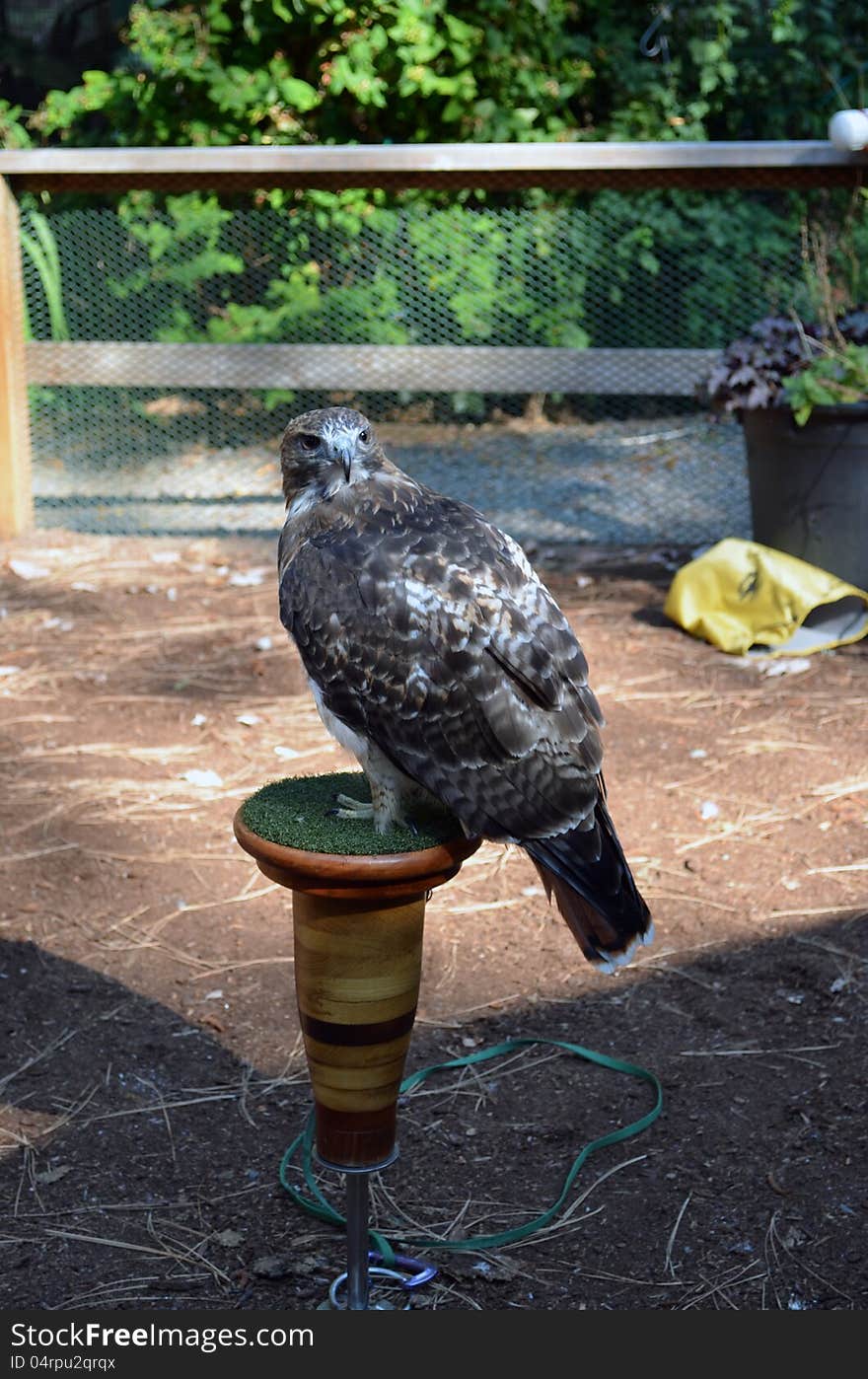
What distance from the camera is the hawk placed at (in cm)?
232

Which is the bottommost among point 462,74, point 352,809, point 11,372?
point 11,372

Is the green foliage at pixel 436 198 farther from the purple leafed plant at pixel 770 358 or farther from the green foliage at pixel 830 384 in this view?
the green foliage at pixel 830 384

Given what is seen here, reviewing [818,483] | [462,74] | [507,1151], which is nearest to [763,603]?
[818,483]

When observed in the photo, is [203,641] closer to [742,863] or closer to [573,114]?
[742,863]

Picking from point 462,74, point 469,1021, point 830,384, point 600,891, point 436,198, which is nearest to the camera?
point 600,891

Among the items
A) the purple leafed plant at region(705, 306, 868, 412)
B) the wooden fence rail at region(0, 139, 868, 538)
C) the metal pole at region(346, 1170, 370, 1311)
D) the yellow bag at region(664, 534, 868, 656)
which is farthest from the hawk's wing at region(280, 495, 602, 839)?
the wooden fence rail at region(0, 139, 868, 538)

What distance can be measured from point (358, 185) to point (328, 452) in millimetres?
3969

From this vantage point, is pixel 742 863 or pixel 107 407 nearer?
pixel 742 863

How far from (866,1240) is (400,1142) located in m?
0.88

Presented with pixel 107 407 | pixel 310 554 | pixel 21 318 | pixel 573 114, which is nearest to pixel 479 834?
pixel 310 554

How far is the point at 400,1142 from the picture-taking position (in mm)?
2756

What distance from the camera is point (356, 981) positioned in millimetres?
2234

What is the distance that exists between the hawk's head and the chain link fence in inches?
150

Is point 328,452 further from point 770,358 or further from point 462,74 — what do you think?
point 462,74
